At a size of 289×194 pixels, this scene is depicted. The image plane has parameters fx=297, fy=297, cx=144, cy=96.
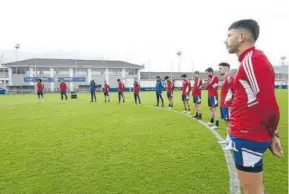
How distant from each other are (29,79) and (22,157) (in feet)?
216

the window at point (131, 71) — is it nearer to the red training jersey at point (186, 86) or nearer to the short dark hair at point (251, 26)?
the red training jersey at point (186, 86)

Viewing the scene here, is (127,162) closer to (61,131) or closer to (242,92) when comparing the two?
(242,92)

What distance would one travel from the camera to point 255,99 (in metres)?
2.47

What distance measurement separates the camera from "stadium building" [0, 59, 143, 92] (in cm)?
6925

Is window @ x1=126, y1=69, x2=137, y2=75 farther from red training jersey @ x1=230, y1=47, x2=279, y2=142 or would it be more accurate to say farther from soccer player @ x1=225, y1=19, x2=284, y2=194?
red training jersey @ x1=230, y1=47, x2=279, y2=142

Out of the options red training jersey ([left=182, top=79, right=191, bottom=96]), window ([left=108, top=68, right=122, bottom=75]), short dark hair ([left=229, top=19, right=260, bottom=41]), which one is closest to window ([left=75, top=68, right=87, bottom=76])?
window ([left=108, top=68, right=122, bottom=75])

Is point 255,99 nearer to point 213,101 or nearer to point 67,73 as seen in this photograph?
point 213,101

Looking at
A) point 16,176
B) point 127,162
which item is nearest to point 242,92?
point 127,162

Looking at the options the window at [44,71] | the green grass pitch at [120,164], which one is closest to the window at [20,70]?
the window at [44,71]

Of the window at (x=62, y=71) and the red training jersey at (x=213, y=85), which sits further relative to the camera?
the window at (x=62, y=71)

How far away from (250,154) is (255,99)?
48 centimetres

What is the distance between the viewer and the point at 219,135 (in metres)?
9.05

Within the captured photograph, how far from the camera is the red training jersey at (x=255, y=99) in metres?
2.42

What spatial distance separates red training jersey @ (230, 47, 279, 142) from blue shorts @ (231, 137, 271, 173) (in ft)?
0.15
